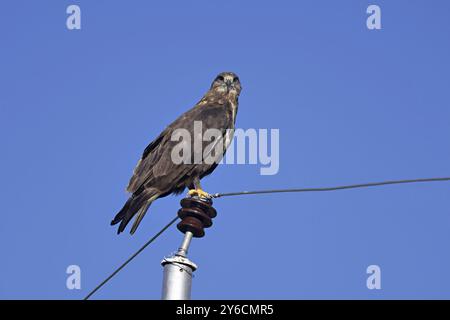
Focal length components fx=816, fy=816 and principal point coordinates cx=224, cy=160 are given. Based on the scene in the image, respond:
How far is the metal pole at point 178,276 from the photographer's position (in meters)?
5.35

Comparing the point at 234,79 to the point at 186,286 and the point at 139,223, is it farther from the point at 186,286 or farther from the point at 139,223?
the point at 186,286

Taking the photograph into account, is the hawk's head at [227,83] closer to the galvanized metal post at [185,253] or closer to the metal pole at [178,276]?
the galvanized metal post at [185,253]

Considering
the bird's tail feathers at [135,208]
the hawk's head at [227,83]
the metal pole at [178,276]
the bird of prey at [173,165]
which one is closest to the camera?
the metal pole at [178,276]

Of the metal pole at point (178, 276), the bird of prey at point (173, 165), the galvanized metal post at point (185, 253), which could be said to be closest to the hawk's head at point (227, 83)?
the bird of prey at point (173, 165)

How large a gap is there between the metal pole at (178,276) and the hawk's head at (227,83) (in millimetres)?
5465

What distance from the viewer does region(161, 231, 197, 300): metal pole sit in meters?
5.35

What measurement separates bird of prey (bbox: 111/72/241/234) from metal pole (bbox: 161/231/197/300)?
2682 millimetres

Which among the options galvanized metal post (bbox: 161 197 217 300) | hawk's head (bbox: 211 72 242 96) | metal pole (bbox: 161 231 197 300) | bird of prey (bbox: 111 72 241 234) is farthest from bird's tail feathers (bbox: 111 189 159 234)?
metal pole (bbox: 161 231 197 300)

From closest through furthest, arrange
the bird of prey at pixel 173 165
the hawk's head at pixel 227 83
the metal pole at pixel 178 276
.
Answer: the metal pole at pixel 178 276 < the bird of prey at pixel 173 165 < the hawk's head at pixel 227 83

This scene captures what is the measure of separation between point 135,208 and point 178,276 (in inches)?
124

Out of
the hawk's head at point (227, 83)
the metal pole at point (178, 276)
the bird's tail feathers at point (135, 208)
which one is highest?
the hawk's head at point (227, 83)

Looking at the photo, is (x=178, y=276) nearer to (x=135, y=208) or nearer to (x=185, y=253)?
(x=185, y=253)
